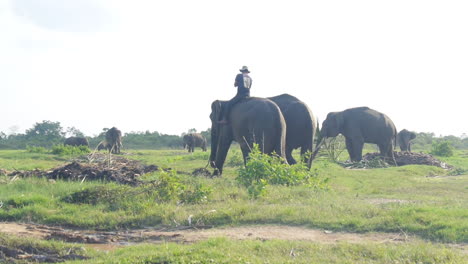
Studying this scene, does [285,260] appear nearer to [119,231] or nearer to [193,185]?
[119,231]

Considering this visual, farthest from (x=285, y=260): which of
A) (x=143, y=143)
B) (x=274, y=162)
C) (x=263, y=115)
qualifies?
(x=143, y=143)

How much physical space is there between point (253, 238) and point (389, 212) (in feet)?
7.35

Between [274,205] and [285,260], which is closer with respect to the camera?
[285,260]

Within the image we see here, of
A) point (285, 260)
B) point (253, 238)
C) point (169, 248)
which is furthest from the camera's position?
point (253, 238)

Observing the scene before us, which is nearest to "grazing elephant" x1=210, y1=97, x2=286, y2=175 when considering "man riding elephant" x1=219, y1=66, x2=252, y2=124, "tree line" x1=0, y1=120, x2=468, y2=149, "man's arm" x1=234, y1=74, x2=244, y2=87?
"man riding elephant" x1=219, y1=66, x2=252, y2=124

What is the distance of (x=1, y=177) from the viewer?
1123 cm

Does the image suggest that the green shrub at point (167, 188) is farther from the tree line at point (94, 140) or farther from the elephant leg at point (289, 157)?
the tree line at point (94, 140)

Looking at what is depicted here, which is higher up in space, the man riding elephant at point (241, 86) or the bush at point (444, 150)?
the man riding elephant at point (241, 86)

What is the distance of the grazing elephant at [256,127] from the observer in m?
12.7

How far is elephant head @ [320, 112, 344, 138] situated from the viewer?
22625 millimetres

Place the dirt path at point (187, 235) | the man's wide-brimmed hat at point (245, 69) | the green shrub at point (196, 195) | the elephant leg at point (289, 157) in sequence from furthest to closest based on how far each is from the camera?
1. the elephant leg at point (289, 157)
2. the man's wide-brimmed hat at point (245, 69)
3. the green shrub at point (196, 195)
4. the dirt path at point (187, 235)

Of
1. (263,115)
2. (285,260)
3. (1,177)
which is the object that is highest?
(263,115)

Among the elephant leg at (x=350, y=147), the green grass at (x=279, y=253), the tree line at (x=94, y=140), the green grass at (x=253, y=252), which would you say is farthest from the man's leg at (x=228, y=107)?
the tree line at (x=94, y=140)

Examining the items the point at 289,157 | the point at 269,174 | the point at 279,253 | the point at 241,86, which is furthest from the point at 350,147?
the point at 279,253
